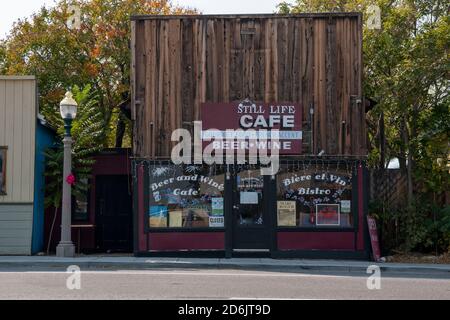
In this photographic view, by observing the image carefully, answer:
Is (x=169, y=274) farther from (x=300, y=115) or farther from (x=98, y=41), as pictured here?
(x=98, y=41)

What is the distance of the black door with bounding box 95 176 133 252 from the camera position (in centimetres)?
2016

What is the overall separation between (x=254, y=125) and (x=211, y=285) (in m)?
6.08

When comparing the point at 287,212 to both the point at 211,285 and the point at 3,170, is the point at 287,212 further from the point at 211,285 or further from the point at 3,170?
the point at 3,170

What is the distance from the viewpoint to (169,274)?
13656mm

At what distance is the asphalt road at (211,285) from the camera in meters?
10.4

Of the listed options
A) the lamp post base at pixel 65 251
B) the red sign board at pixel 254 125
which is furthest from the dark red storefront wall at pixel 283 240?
the red sign board at pixel 254 125

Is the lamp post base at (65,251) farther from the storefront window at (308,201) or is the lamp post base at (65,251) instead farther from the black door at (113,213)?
the storefront window at (308,201)

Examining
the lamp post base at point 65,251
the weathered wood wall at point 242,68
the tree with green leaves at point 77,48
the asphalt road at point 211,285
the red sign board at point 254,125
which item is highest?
the tree with green leaves at point 77,48

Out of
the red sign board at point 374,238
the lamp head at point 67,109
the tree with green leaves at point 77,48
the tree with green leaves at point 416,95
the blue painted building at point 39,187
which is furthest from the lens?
the tree with green leaves at point 77,48

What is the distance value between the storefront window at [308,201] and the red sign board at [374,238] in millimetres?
468

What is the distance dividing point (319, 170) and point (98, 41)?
12.1m

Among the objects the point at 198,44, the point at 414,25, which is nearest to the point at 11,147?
the point at 198,44

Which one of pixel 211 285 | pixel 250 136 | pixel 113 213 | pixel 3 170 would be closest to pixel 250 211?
pixel 250 136

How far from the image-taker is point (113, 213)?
20266mm
